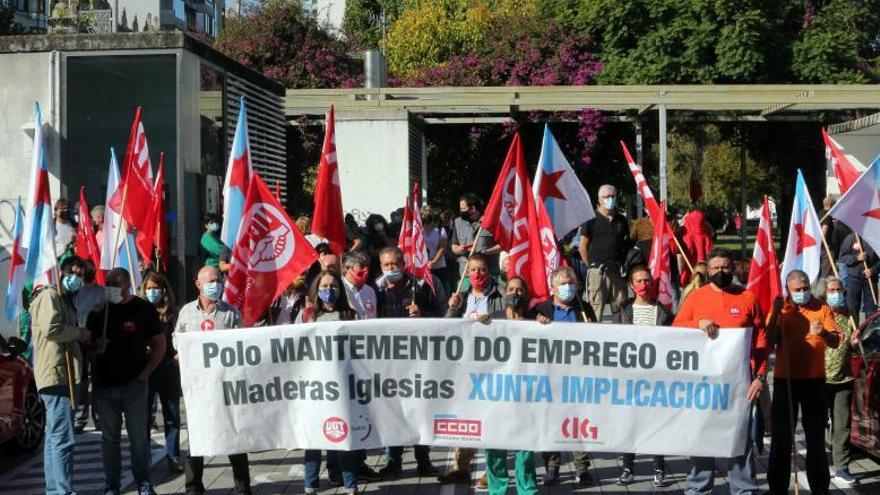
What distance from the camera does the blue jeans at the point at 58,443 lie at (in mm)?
9305

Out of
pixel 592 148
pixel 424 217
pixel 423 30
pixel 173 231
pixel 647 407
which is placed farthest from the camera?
pixel 423 30

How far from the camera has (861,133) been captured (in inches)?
948

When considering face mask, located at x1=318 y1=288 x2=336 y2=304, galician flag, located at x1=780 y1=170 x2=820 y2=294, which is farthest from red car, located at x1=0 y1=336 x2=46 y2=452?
galician flag, located at x1=780 y1=170 x2=820 y2=294

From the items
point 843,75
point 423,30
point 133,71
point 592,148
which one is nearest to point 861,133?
point 592,148

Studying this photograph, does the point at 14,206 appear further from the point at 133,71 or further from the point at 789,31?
the point at 789,31

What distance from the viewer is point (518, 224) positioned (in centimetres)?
A: 1082

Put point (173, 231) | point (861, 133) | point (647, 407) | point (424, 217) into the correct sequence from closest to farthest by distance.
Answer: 1. point (647, 407)
2. point (173, 231)
3. point (424, 217)
4. point (861, 133)

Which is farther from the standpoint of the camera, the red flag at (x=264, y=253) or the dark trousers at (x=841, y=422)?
the dark trousers at (x=841, y=422)

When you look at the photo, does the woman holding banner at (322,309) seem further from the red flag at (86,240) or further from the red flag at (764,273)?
the red flag at (86,240)

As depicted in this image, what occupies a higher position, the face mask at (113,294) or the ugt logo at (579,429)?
the face mask at (113,294)

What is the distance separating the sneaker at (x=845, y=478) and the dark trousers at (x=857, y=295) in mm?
6590

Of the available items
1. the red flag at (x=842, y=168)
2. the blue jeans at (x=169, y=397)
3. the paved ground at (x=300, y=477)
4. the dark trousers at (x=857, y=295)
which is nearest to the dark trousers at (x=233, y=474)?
the paved ground at (x=300, y=477)

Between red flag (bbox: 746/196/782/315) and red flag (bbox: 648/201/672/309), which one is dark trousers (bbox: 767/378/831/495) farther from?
red flag (bbox: 648/201/672/309)

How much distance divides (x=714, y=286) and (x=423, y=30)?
43.6 metres
